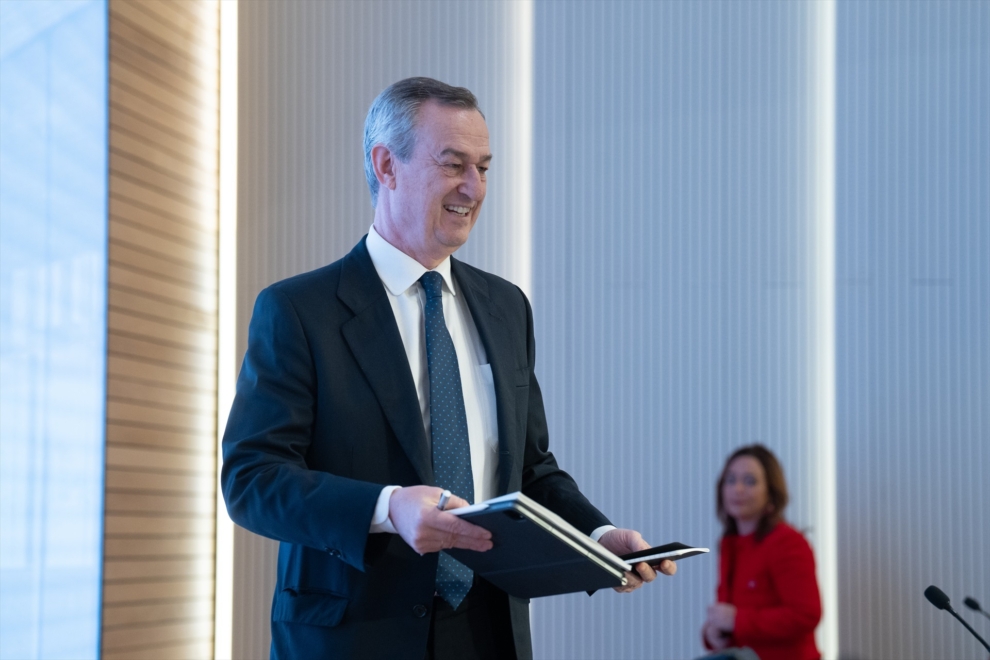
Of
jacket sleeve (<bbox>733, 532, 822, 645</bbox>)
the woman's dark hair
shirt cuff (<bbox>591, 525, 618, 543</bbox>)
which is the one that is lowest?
jacket sleeve (<bbox>733, 532, 822, 645</bbox>)

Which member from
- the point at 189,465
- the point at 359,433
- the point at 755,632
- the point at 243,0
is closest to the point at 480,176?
the point at 359,433

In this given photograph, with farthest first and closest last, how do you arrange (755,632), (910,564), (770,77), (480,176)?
(770,77)
(910,564)
(755,632)
(480,176)

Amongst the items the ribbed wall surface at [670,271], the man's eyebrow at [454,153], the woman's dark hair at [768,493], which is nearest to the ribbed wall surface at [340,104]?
the ribbed wall surface at [670,271]

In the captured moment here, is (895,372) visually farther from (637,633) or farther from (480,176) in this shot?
(480,176)

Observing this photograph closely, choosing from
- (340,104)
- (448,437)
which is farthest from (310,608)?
(340,104)

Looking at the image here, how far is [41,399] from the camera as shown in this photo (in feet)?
9.65

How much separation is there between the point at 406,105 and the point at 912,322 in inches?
97.6

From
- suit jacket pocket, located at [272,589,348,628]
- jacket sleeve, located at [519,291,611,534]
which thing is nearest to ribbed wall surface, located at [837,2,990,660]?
jacket sleeve, located at [519,291,611,534]

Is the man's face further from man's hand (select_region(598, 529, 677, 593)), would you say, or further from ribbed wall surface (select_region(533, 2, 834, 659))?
ribbed wall surface (select_region(533, 2, 834, 659))

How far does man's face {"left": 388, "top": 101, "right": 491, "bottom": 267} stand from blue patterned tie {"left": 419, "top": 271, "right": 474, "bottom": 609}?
156mm

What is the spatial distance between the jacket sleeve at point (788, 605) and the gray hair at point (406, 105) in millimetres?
1950

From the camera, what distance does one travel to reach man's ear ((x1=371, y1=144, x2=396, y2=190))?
183cm

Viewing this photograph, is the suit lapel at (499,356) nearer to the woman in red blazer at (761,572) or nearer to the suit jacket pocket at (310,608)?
the suit jacket pocket at (310,608)

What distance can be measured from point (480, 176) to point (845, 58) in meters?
2.45
